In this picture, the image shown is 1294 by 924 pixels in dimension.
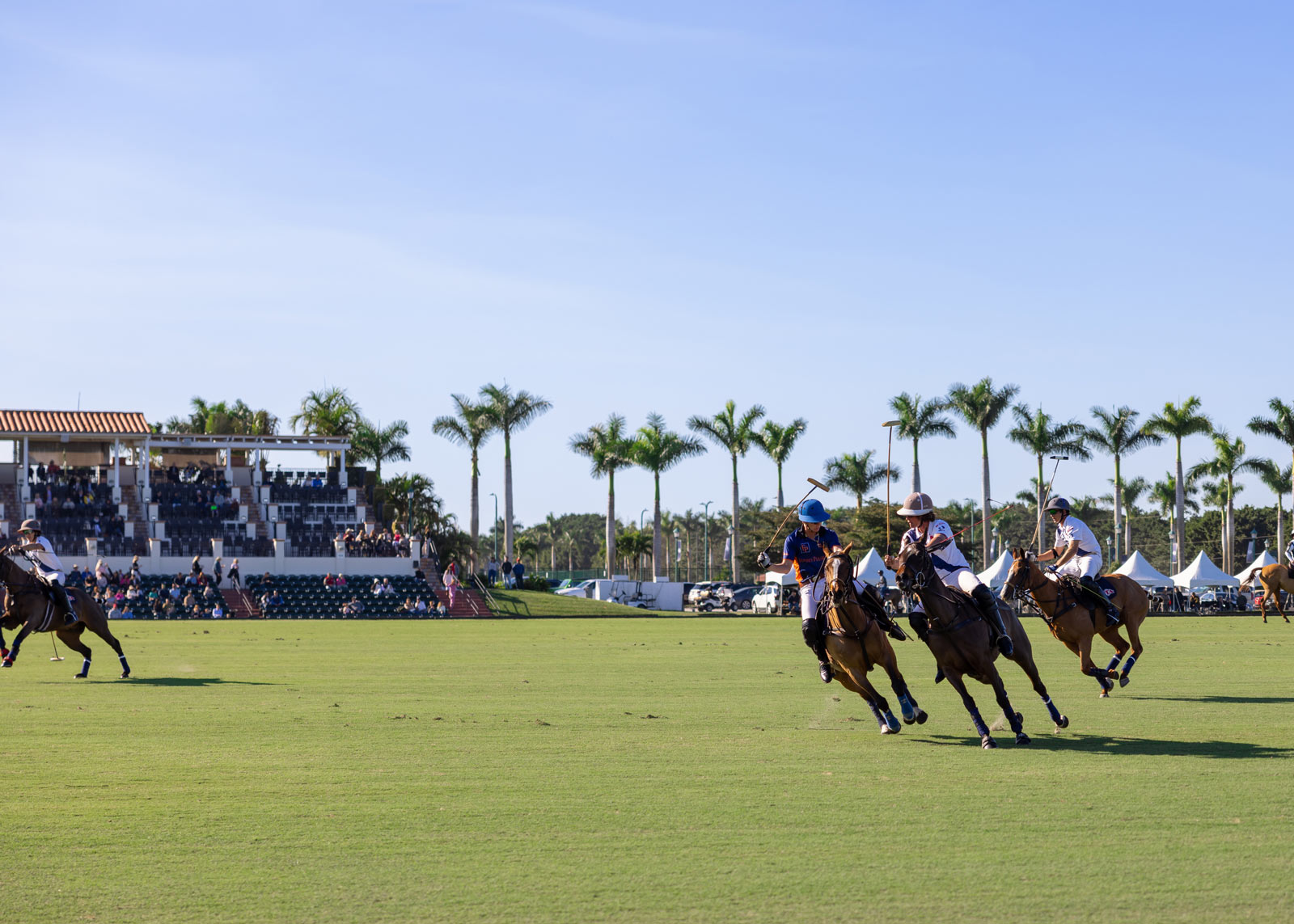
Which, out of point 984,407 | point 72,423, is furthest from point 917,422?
point 72,423

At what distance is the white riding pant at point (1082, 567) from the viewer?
15.0m

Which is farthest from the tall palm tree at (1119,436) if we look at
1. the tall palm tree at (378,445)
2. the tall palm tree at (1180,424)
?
the tall palm tree at (378,445)

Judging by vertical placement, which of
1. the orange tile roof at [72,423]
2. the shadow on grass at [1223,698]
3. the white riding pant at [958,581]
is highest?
the orange tile roof at [72,423]

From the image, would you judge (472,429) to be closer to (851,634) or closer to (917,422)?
(917,422)

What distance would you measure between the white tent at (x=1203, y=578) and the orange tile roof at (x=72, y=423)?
1790 inches

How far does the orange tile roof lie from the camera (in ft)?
195

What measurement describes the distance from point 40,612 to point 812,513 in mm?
11091

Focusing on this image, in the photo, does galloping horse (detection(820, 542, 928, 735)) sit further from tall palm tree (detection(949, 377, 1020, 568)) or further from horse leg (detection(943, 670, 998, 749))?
tall palm tree (detection(949, 377, 1020, 568))

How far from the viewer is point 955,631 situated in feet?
33.8

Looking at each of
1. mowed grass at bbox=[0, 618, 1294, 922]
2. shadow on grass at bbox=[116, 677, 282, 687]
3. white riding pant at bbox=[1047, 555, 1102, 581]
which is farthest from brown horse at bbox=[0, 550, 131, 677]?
white riding pant at bbox=[1047, 555, 1102, 581]

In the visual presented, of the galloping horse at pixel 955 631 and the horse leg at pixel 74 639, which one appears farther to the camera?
the horse leg at pixel 74 639

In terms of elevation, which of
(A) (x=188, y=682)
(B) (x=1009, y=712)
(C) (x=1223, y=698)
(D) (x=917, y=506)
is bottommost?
(C) (x=1223, y=698)

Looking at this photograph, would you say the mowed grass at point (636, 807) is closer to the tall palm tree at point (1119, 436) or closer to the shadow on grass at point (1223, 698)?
the shadow on grass at point (1223, 698)

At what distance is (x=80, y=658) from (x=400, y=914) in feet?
60.3
